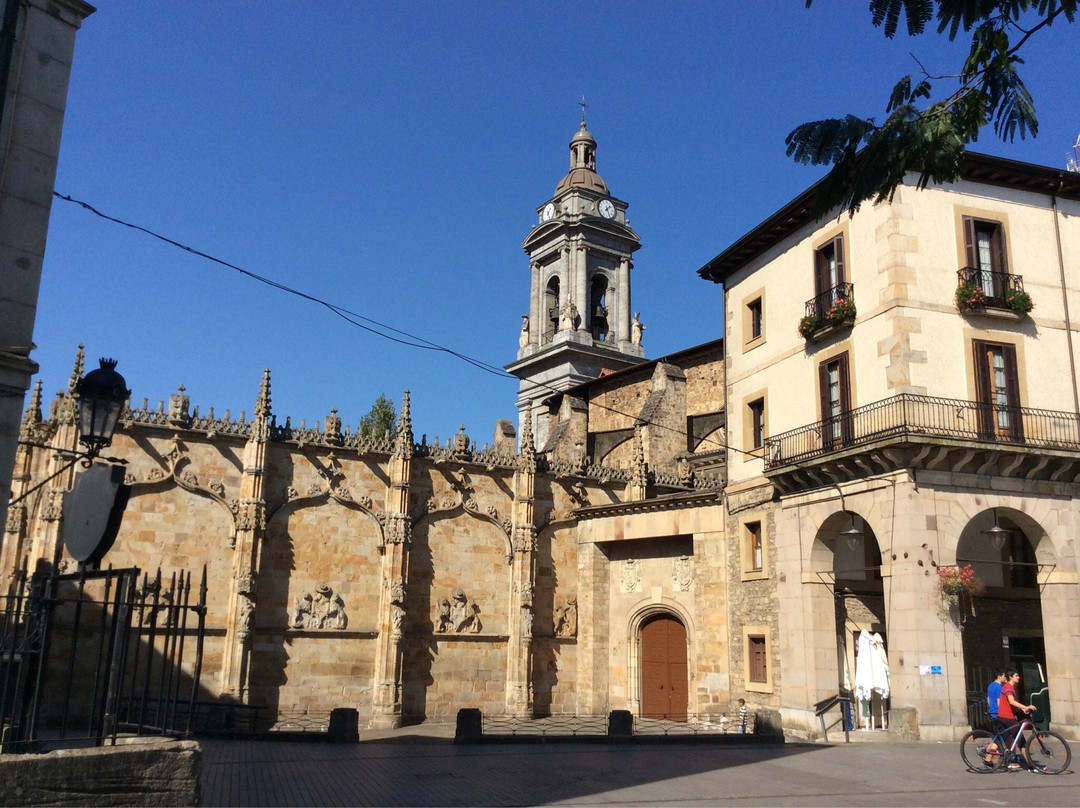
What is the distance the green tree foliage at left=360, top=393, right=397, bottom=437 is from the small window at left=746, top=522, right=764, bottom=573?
114ft

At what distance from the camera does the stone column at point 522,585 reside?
28984 mm

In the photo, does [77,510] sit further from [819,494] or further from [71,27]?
[819,494]

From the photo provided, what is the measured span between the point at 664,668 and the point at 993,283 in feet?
48.3

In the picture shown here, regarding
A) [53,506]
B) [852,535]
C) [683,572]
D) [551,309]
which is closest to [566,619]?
[683,572]

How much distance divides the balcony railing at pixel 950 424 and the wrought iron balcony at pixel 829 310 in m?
2.30

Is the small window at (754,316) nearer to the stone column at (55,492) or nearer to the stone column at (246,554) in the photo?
the stone column at (246,554)

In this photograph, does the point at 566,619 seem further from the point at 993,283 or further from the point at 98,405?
the point at 98,405

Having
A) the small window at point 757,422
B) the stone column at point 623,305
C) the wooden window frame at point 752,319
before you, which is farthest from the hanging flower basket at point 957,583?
the stone column at point 623,305

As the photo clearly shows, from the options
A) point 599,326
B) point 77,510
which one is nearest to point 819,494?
point 77,510

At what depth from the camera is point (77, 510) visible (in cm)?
809

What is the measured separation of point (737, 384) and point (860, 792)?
1528 cm

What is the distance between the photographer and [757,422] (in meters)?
25.5

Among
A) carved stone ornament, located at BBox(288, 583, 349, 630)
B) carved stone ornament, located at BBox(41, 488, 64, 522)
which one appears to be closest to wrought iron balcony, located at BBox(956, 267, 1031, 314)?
carved stone ornament, located at BBox(288, 583, 349, 630)

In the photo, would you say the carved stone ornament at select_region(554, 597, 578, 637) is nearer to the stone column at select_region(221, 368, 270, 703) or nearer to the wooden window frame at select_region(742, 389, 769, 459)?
the wooden window frame at select_region(742, 389, 769, 459)
